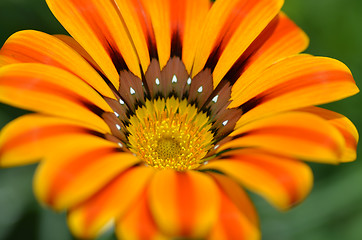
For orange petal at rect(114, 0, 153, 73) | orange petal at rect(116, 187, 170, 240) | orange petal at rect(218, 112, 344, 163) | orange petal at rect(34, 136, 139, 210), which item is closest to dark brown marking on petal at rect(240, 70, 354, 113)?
orange petal at rect(218, 112, 344, 163)

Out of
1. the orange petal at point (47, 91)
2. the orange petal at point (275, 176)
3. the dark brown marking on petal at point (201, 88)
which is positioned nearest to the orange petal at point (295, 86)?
the dark brown marking on petal at point (201, 88)

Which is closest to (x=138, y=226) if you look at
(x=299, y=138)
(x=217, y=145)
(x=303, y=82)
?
(x=299, y=138)

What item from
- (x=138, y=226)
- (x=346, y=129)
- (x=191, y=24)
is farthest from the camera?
(x=191, y=24)

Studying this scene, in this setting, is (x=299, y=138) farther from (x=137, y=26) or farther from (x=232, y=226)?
(x=137, y=26)

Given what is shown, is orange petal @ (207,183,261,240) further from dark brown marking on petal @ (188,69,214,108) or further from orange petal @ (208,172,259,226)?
dark brown marking on petal @ (188,69,214,108)

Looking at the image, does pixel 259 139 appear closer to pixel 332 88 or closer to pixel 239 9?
pixel 332 88

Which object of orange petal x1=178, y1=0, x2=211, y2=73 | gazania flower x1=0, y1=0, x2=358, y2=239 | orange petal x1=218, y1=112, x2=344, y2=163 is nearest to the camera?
gazania flower x1=0, y1=0, x2=358, y2=239

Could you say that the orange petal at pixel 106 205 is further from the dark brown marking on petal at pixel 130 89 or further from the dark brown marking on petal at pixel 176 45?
the dark brown marking on petal at pixel 176 45
